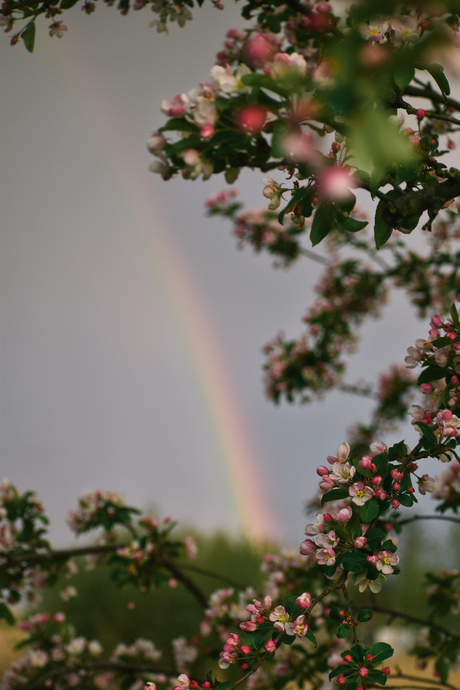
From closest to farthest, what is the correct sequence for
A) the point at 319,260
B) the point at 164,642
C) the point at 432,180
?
1. the point at 432,180
2. the point at 319,260
3. the point at 164,642

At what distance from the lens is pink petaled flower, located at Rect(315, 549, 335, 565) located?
5.38ft

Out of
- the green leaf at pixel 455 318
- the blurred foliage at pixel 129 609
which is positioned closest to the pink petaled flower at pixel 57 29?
the green leaf at pixel 455 318

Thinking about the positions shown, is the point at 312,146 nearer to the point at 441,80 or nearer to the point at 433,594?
the point at 441,80

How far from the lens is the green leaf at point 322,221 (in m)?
1.79

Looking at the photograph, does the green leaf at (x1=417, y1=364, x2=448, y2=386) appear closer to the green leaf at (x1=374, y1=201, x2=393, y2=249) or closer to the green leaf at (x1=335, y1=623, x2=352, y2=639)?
the green leaf at (x1=374, y1=201, x2=393, y2=249)

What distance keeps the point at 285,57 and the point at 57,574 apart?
3.57 m

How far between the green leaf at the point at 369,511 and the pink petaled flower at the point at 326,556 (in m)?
0.14

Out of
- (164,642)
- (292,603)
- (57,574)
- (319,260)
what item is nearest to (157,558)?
(57,574)

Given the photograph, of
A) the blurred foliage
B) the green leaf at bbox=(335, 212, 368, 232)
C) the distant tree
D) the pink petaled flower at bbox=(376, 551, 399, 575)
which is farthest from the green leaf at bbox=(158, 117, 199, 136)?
the blurred foliage

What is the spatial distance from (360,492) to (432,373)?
1.87 ft

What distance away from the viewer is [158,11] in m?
2.83

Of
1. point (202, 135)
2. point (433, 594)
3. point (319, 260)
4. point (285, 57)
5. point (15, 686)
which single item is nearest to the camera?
point (285, 57)

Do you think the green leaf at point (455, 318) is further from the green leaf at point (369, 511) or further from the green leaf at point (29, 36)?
the green leaf at point (29, 36)

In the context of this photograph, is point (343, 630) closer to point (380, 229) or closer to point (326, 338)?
point (380, 229)
